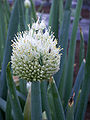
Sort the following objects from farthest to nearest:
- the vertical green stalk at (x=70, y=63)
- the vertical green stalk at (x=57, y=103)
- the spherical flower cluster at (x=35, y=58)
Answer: the vertical green stalk at (x=70, y=63) → the vertical green stalk at (x=57, y=103) → the spherical flower cluster at (x=35, y=58)

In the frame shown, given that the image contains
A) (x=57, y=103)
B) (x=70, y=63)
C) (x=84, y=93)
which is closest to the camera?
(x=57, y=103)

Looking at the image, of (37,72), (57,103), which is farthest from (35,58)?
(57,103)

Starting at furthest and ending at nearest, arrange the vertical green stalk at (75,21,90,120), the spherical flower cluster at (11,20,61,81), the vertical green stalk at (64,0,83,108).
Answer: the vertical green stalk at (64,0,83,108) < the vertical green stalk at (75,21,90,120) < the spherical flower cluster at (11,20,61,81)

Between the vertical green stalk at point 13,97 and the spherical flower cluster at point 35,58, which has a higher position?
the spherical flower cluster at point 35,58

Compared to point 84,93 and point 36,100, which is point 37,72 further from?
point 84,93

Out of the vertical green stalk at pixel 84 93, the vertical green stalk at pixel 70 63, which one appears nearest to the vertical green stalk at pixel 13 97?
the vertical green stalk at pixel 84 93

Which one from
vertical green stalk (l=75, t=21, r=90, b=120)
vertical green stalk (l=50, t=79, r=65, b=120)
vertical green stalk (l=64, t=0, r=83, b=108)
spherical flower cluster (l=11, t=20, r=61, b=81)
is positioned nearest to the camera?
spherical flower cluster (l=11, t=20, r=61, b=81)

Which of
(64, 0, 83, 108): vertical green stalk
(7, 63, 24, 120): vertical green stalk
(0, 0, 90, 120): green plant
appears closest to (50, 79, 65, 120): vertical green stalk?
(0, 0, 90, 120): green plant

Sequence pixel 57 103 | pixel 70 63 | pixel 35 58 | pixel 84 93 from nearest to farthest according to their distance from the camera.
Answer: pixel 35 58, pixel 57 103, pixel 84 93, pixel 70 63

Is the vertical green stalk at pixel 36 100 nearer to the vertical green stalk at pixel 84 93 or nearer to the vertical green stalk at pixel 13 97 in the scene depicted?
the vertical green stalk at pixel 13 97

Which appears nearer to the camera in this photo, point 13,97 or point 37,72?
point 37,72

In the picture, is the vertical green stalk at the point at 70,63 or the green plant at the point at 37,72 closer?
the green plant at the point at 37,72

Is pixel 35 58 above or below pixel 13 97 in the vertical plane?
above

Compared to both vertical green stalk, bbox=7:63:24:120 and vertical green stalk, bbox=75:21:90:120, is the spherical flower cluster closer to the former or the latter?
vertical green stalk, bbox=7:63:24:120
